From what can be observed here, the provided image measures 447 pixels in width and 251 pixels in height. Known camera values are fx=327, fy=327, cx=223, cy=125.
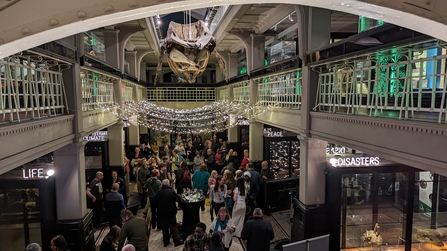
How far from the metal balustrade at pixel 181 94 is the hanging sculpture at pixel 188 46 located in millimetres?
12772

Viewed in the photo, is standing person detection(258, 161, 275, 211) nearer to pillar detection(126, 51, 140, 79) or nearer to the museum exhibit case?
the museum exhibit case

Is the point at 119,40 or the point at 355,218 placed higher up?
the point at 119,40

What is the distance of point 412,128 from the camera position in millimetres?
3799

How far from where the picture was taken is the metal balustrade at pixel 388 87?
13.0 feet

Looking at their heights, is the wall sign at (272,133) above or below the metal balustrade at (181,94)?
below

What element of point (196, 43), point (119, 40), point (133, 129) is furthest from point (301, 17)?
point (133, 129)

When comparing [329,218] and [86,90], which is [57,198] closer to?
[86,90]

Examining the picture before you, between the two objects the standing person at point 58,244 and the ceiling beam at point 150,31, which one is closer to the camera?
the standing person at point 58,244

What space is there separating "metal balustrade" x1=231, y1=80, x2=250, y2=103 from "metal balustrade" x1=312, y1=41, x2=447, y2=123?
571 centimetres

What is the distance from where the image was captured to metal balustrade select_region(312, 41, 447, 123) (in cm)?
396

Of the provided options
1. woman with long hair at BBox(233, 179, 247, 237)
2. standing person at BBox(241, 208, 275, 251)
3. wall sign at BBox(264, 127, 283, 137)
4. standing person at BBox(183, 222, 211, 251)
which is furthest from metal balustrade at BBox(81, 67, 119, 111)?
wall sign at BBox(264, 127, 283, 137)

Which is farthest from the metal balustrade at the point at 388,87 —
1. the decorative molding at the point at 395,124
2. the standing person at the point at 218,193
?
the standing person at the point at 218,193

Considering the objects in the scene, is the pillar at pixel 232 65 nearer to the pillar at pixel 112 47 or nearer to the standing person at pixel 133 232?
the pillar at pixel 112 47

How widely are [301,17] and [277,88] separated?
10.3 ft
